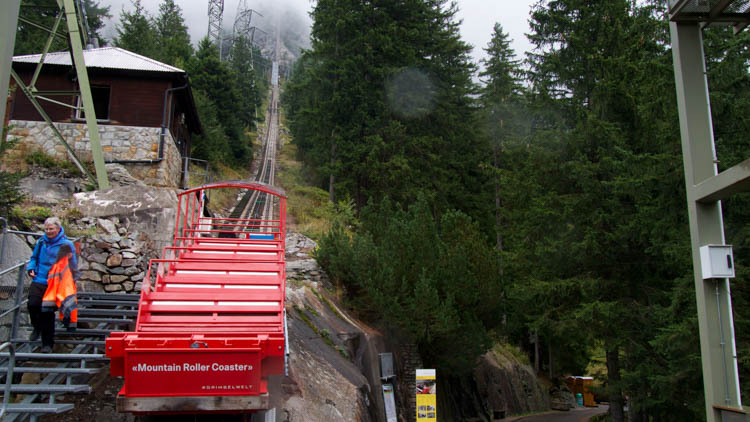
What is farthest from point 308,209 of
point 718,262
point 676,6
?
point 718,262

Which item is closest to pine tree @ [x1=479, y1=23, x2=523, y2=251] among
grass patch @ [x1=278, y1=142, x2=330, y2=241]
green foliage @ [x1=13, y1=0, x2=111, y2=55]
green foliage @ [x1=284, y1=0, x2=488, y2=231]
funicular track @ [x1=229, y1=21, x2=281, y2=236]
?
green foliage @ [x1=284, y1=0, x2=488, y2=231]

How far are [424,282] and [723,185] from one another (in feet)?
26.7

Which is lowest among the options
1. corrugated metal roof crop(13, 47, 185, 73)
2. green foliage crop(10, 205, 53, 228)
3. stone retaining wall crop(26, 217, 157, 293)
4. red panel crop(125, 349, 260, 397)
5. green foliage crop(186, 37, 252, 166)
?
red panel crop(125, 349, 260, 397)

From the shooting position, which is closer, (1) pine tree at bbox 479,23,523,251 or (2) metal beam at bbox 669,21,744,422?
(2) metal beam at bbox 669,21,744,422

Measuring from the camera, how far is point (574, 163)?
1588cm

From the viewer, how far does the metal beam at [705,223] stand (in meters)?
5.64

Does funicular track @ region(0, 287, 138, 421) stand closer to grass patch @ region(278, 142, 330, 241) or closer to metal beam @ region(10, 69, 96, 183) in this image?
metal beam @ region(10, 69, 96, 183)

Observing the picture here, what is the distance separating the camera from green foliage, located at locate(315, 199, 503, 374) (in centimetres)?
1352

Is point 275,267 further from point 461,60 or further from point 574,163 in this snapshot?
point 461,60

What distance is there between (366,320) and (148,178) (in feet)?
31.1

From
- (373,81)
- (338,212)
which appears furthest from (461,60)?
(338,212)

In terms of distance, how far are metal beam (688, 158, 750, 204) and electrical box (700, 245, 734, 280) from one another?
0.57 metres

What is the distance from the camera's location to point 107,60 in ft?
66.1

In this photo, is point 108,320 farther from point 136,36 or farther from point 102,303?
point 136,36
